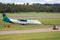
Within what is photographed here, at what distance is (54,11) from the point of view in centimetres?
7900

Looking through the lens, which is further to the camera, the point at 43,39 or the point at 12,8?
the point at 12,8

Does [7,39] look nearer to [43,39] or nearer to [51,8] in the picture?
[43,39]

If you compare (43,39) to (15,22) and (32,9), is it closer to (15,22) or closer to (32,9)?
(15,22)

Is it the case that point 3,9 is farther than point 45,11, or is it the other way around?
Result: point 45,11

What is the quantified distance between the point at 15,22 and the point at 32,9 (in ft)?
151

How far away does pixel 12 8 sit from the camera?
230ft

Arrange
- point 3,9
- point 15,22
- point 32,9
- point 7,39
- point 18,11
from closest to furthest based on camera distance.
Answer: point 7,39, point 15,22, point 3,9, point 18,11, point 32,9

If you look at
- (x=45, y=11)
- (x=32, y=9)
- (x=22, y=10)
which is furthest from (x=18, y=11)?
(x=45, y=11)

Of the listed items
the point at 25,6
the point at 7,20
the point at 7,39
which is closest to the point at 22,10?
the point at 25,6

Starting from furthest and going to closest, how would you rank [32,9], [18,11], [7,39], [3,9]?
[32,9] → [18,11] → [3,9] → [7,39]

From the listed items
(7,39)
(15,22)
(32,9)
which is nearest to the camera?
(7,39)

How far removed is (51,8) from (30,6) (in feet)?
30.4

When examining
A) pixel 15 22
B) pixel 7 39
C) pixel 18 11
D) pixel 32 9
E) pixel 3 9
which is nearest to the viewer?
pixel 7 39

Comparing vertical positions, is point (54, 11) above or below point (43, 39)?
below
